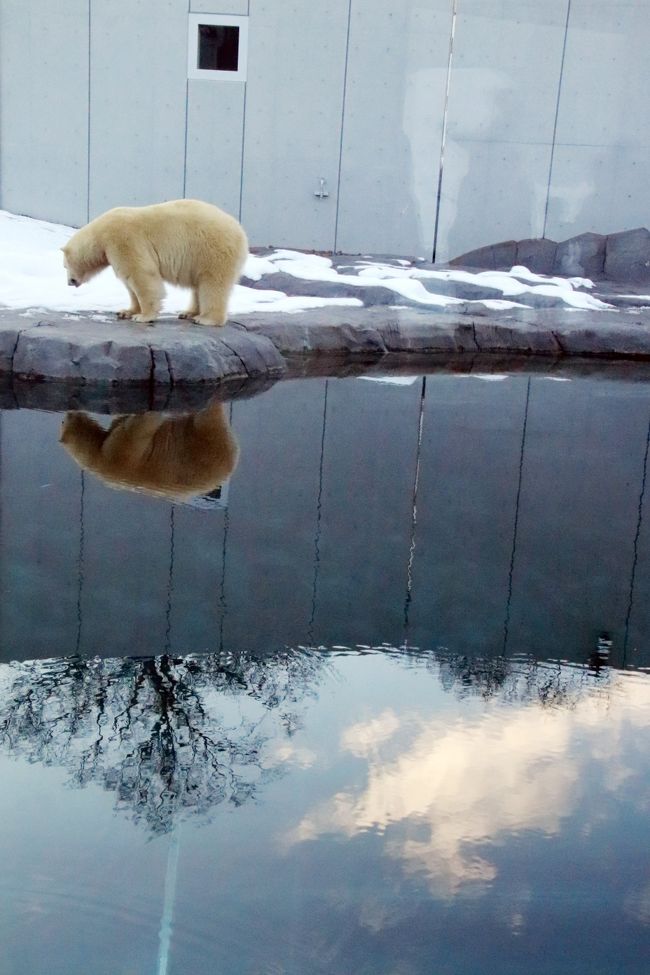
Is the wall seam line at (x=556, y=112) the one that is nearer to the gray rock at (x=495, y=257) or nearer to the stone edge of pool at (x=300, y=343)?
the gray rock at (x=495, y=257)

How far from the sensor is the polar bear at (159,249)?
6750 mm

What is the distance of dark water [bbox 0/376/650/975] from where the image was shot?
1953 millimetres

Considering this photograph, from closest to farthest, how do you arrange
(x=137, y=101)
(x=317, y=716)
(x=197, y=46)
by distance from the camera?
1. (x=317, y=716)
2. (x=197, y=46)
3. (x=137, y=101)

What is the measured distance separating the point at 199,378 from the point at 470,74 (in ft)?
23.8

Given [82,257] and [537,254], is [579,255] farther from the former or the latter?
[82,257]

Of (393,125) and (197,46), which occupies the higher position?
(197,46)

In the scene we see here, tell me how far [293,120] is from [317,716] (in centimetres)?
1068

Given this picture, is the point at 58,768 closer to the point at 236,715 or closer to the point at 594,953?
the point at 236,715

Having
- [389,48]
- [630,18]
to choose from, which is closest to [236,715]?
[389,48]

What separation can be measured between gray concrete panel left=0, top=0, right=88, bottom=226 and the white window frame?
3.94 feet

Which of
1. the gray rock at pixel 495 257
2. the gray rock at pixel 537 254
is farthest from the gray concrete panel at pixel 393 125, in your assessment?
the gray rock at pixel 537 254

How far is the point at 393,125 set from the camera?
484 inches

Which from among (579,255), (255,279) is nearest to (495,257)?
(579,255)

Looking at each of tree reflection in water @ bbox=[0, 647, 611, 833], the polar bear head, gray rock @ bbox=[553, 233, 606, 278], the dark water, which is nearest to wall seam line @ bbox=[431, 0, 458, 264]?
gray rock @ bbox=[553, 233, 606, 278]
